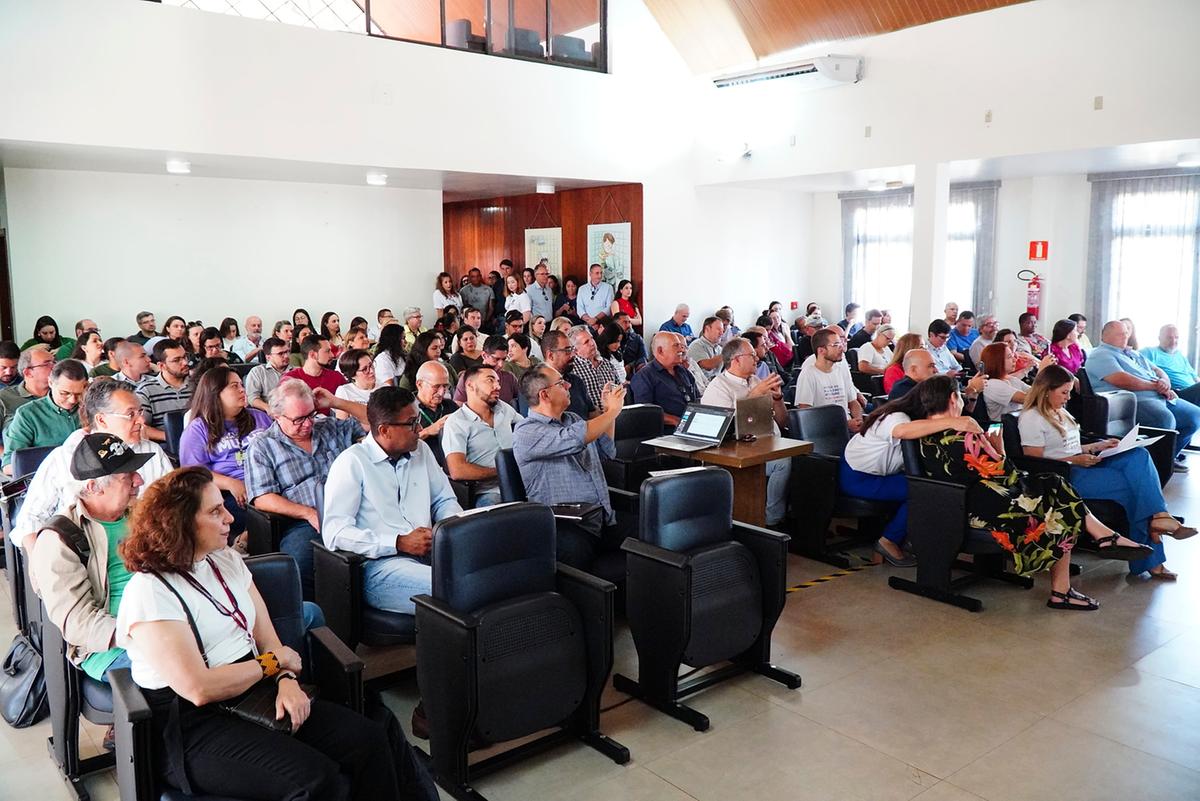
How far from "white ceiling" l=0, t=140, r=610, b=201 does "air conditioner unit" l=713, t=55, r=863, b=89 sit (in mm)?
2435

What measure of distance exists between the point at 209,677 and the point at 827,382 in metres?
4.84

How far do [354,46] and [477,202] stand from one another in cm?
551

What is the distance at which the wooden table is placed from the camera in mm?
4922

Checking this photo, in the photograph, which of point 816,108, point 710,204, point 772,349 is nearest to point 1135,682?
point 772,349

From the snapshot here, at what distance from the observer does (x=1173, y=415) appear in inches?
316

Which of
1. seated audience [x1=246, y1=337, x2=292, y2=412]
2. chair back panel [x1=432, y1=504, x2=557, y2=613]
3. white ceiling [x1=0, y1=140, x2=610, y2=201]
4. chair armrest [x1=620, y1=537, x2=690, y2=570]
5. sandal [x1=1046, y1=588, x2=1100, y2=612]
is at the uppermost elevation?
white ceiling [x1=0, y1=140, x2=610, y2=201]

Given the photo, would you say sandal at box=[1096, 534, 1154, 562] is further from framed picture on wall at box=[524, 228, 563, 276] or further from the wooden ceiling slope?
framed picture on wall at box=[524, 228, 563, 276]

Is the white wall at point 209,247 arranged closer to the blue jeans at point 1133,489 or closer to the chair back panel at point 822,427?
the chair back panel at point 822,427

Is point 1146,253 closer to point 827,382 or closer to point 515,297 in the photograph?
point 827,382

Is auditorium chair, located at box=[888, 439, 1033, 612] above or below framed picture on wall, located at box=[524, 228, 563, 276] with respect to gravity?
below

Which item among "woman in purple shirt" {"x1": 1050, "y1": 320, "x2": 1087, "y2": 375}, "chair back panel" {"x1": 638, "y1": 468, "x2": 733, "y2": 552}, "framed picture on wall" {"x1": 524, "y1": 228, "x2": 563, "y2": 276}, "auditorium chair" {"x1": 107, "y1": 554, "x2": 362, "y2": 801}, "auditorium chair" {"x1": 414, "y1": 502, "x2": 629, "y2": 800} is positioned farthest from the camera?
"framed picture on wall" {"x1": 524, "y1": 228, "x2": 563, "y2": 276}

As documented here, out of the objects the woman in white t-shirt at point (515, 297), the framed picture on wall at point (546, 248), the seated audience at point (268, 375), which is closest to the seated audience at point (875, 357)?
the woman in white t-shirt at point (515, 297)

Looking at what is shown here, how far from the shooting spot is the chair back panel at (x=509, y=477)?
4258mm

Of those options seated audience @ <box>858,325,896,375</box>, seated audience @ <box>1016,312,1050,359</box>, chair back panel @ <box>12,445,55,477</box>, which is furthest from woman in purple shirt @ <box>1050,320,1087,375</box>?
chair back panel @ <box>12,445,55,477</box>
